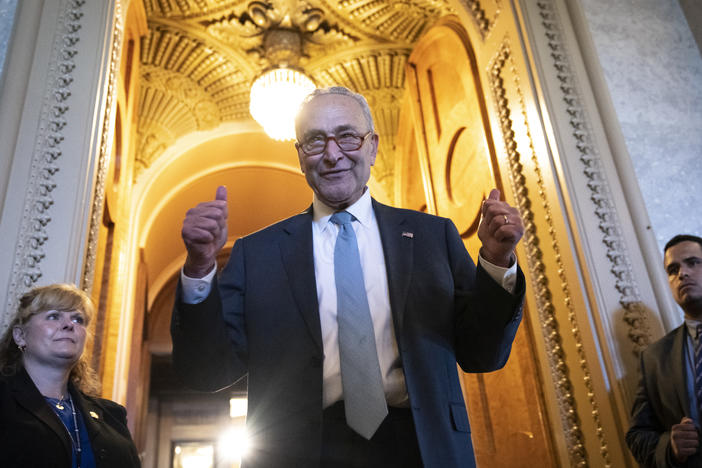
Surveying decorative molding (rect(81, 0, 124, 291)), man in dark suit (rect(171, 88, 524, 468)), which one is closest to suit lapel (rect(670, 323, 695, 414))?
man in dark suit (rect(171, 88, 524, 468))

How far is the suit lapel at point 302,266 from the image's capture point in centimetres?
134

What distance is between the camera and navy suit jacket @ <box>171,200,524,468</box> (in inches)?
48.4

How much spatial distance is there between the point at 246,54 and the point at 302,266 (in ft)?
16.4

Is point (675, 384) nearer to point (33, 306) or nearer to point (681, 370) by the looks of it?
point (681, 370)

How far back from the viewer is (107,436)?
2246 millimetres

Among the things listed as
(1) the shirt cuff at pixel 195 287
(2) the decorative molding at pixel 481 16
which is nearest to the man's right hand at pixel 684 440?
(1) the shirt cuff at pixel 195 287

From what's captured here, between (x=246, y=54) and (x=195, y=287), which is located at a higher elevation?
(x=246, y=54)

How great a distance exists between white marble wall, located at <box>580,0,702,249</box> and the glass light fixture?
2705 millimetres

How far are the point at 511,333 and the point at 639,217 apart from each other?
180 cm

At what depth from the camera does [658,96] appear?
10.2 ft

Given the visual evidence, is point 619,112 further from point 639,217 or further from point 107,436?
point 107,436

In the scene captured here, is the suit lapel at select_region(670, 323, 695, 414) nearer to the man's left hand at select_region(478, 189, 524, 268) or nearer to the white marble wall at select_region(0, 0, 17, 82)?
the man's left hand at select_region(478, 189, 524, 268)

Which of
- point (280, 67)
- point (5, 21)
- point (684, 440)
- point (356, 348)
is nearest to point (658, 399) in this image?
point (684, 440)

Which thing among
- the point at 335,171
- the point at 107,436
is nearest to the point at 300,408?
the point at 335,171
